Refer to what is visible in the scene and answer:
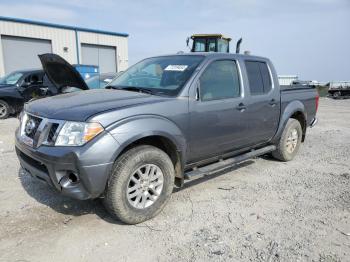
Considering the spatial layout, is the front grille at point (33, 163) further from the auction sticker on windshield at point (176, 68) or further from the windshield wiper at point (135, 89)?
the auction sticker on windshield at point (176, 68)

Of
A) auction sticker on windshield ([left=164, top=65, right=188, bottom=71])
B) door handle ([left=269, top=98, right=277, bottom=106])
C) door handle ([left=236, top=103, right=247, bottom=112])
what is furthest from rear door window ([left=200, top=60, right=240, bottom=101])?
door handle ([left=269, top=98, right=277, bottom=106])

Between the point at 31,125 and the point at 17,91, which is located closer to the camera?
the point at 31,125

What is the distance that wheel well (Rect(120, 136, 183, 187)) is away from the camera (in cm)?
342

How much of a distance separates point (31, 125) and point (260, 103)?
3.14 meters

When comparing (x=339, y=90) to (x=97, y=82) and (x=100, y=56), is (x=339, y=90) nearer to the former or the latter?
(x=100, y=56)

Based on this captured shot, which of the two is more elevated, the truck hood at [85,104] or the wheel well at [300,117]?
the truck hood at [85,104]

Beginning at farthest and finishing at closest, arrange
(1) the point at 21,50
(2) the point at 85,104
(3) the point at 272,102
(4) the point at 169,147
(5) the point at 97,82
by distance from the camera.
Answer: (1) the point at 21,50 → (5) the point at 97,82 → (3) the point at 272,102 → (4) the point at 169,147 → (2) the point at 85,104

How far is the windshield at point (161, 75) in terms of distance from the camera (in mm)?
3812

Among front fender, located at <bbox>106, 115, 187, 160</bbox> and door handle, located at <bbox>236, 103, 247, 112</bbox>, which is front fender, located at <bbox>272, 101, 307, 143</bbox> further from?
front fender, located at <bbox>106, 115, 187, 160</bbox>

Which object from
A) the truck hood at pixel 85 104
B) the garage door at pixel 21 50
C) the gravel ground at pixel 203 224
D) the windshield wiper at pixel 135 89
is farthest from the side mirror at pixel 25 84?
the garage door at pixel 21 50

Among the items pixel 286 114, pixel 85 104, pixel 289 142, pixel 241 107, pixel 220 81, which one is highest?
pixel 220 81

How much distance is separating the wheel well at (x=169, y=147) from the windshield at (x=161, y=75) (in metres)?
0.56

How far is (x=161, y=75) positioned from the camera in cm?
409

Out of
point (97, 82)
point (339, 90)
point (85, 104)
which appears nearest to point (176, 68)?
point (85, 104)
